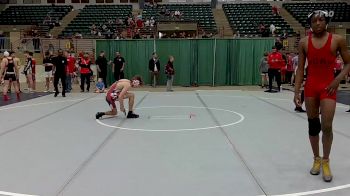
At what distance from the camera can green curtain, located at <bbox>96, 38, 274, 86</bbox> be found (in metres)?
21.2

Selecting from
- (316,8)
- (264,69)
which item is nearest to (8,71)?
(264,69)

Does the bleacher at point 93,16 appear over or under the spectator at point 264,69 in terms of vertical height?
over

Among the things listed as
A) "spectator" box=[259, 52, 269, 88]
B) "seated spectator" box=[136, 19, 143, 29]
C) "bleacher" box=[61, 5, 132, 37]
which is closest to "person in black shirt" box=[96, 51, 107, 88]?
"spectator" box=[259, 52, 269, 88]

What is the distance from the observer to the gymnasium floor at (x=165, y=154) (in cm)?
470

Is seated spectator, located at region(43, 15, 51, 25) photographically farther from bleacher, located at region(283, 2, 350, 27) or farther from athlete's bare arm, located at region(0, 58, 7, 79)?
athlete's bare arm, located at region(0, 58, 7, 79)

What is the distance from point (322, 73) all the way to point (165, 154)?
262 centimetres

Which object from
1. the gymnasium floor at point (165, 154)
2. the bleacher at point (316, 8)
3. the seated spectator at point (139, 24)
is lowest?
the gymnasium floor at point (165, 154)

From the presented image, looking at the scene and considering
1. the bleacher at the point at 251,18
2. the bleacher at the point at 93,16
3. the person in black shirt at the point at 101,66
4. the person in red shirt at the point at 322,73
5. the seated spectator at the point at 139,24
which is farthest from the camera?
the bleacher at the point at 93,16

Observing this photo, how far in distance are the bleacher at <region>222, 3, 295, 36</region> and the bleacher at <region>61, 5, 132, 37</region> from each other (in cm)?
920

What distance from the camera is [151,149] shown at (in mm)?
6652

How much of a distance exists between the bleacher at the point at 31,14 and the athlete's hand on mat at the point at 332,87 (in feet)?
113

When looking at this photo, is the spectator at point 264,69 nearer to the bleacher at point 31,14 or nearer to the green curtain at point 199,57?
the green curtain at point 199,57

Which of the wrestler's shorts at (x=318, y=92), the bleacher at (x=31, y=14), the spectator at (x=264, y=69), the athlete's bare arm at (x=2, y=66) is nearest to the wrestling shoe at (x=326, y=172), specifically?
the wrestler's shorts at (x=318, y=92)

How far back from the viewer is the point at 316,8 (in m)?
37.6
